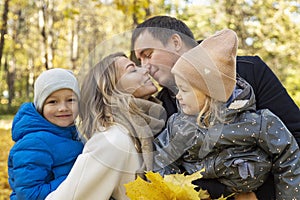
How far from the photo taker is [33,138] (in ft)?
8.08

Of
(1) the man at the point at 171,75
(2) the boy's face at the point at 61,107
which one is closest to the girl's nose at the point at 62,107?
(2) the boy's face at the point at 61,107

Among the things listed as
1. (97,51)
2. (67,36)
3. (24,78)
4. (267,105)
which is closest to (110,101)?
(97,51)

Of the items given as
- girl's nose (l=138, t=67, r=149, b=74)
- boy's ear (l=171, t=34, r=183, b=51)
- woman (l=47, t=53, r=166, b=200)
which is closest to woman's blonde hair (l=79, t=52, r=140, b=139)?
woman (l=47, t=53, r=166, b=200)

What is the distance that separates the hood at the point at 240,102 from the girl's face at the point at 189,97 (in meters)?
0.11

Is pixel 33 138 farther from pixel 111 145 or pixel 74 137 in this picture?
pixel 111 145

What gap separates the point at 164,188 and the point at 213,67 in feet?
1.64

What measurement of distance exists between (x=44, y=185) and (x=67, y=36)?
3563cm

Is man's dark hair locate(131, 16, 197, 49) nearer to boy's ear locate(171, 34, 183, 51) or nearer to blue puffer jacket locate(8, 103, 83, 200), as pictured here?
boy's ear locate(171, 34, 183, 51)

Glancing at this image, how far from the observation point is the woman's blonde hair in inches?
80.8

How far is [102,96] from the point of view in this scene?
82.4 inches

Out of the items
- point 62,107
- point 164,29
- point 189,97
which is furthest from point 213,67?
point 62,107

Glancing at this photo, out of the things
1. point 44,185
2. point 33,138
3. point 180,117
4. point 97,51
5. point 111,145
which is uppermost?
point 97,51

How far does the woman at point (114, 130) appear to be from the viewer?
1970 millimetres

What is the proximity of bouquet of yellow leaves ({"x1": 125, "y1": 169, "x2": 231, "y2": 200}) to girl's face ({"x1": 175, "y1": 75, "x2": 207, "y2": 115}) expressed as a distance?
0.26 meters
